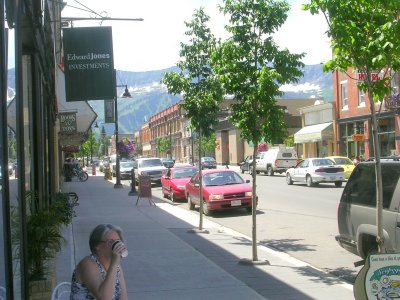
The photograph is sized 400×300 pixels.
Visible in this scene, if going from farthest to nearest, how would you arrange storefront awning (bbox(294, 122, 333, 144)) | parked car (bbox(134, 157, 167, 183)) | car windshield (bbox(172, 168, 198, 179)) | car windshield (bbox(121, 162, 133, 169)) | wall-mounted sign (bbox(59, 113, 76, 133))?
storefront awning (bbox(294, 122, 333, 144)) → car windshield (bbox(121, 162, 133, 169)) → parked car (bbox(134, 157, 167, 183)) → car windshield (bbox(172, 168, 198, 179)) → wall-mounted sign (bbox(59, 113, 76, 133))

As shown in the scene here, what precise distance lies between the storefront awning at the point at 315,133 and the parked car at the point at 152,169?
54.0 ft

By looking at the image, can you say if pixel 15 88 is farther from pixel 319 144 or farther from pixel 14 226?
pixel 319 144

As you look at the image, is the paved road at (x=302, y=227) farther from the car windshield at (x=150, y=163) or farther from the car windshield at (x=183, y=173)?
the car windshield at (x=150, y=163)

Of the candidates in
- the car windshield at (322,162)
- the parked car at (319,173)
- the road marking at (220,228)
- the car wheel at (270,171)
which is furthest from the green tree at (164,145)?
the road marking at (220,228)

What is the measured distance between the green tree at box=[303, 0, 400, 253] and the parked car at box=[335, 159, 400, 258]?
0.62 m

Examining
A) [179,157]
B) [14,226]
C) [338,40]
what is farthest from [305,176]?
[179,157]

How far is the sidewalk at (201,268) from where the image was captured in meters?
7.17

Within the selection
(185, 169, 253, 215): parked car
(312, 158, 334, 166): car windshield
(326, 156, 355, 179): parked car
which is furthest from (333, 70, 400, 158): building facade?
(185, 169, 253, 215): parked car

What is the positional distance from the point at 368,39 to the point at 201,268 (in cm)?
421

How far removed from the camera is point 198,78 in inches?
523

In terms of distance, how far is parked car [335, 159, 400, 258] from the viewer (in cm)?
693

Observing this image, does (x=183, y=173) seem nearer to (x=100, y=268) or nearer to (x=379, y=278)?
(x=379, y=278)

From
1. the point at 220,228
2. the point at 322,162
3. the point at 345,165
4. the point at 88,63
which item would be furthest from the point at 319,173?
the point at 88,63

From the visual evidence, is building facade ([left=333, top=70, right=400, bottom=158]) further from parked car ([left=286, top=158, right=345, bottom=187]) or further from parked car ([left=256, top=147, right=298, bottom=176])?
parked car ([left=286, top=158, right=345, bottom=187])
